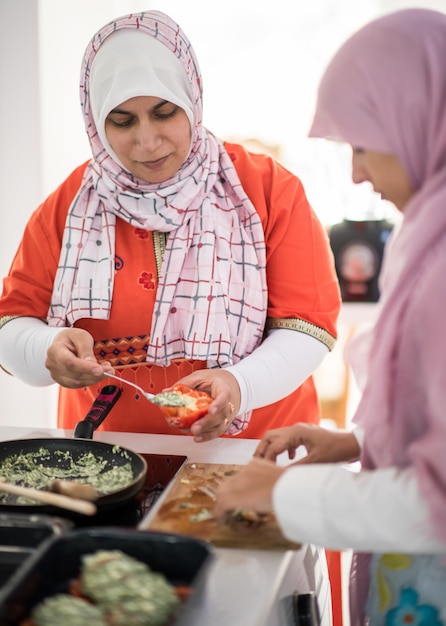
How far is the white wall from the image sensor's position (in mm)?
2828

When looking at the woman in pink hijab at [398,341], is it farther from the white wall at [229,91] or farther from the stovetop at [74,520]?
the white wall at [229,91]

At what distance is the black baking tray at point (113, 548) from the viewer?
92cm

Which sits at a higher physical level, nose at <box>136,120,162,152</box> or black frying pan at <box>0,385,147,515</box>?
nose at <box>136,120,162,152</box>

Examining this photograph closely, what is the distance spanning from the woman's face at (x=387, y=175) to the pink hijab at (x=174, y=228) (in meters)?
0.65

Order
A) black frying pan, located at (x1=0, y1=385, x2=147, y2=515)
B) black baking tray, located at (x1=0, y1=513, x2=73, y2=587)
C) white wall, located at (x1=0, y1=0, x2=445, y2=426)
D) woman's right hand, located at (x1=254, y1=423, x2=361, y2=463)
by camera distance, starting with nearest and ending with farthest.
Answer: black baking tray, located at (x1=0, y1=513, x2=73, y2=587)
woman's right hand, located at (x1=254, y1=423, x2=361, y2=463)
black frying pan, located at (x1=0, y1=385, x2=147, y2=515)
white wall, located at (x1=0, y1=0, x2=445, y2=426)

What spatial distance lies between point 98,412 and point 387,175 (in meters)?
0.81

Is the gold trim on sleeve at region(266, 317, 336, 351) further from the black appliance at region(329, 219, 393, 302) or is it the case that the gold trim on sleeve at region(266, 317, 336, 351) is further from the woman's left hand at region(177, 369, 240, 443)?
the black appliance at region(329, 219, 393, 302)

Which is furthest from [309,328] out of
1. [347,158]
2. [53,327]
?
[347,158]

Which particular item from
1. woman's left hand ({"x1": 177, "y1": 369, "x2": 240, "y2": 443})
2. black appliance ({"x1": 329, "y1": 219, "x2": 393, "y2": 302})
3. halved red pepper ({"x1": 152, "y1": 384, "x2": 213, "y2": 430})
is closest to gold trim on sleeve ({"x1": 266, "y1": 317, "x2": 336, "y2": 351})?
woman's left hand ({"x1": 177, "y1": 369, "x2": 240, "y2": 443})

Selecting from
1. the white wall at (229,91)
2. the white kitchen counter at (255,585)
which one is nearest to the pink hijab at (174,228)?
the white kitchen counter at (255,585)

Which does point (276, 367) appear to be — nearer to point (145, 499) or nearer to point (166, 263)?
point (166, 263)

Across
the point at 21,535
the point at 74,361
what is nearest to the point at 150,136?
the point at 74,361

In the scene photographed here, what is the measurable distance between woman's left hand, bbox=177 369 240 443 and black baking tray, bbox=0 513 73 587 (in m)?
0.41

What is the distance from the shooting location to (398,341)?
3.23ft
